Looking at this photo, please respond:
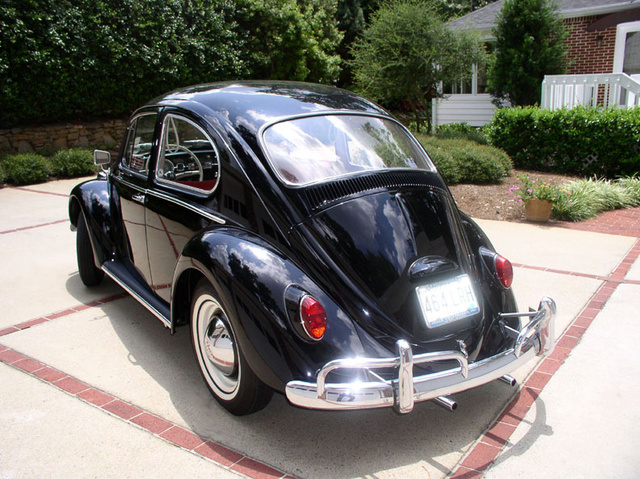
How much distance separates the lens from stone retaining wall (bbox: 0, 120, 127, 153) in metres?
12.6

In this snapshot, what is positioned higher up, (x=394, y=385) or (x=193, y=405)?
(x=394, y=385)

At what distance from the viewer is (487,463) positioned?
2646 millimetres

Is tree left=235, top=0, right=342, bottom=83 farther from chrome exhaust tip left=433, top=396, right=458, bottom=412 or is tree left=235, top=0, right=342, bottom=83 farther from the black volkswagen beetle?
chrome exhaust tip left=433, top=396, right=458, bottom=412

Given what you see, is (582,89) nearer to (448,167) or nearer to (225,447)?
(448,167)

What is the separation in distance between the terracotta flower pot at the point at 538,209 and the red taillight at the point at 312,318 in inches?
219

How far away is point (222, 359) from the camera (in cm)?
300

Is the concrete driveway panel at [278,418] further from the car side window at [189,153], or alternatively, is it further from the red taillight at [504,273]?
the car side window at [189,153]

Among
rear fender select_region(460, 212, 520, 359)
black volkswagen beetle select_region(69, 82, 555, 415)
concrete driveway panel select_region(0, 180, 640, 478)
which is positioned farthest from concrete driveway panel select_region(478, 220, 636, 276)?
black volkswagen beetle select_region(69, 82, 555, 415)

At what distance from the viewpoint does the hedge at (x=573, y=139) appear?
30.9 feet

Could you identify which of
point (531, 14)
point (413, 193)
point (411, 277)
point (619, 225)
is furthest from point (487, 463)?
point (531, 14)

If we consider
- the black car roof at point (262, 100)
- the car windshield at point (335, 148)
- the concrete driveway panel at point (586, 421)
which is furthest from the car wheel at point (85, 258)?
the concrete driveway panel at point (586, 421)

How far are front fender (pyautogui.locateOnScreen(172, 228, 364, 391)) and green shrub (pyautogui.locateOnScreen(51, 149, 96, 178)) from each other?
1034 cm

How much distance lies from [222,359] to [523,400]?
5.81 feet

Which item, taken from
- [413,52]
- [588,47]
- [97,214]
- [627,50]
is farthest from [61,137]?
[627,50]
